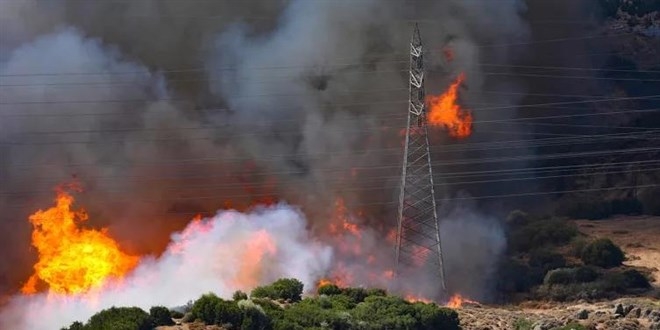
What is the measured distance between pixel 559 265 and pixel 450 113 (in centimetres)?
1791

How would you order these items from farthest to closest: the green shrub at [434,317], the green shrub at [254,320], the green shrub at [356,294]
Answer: the green shrub at [356,294], the green shrub at [434,317], the green shrub at [254,320]

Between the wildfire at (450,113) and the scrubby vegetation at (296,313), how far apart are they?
27.8 m

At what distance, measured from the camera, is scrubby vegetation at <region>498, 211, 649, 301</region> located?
70438 mm

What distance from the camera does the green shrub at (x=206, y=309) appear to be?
52.8 m

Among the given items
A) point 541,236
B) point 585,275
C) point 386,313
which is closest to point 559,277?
point 585,275

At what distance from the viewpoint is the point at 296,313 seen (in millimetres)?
54250

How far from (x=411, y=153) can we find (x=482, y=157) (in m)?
12.5

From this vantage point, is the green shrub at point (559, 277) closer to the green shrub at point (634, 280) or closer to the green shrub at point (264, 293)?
the green shrub at point (634, 280)

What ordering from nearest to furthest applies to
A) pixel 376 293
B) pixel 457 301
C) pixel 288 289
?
pixel 288 289
pixel 376 293
pixel 457 301

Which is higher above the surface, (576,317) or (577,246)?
(577,246)

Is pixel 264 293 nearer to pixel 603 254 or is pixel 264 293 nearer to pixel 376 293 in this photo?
pixel 376 293

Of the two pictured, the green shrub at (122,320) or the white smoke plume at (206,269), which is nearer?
the green shrub at (122,320)

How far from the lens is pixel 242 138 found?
270 ft

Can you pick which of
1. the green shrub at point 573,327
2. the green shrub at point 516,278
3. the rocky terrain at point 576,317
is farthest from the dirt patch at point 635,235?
the green shrub at point 573,327
